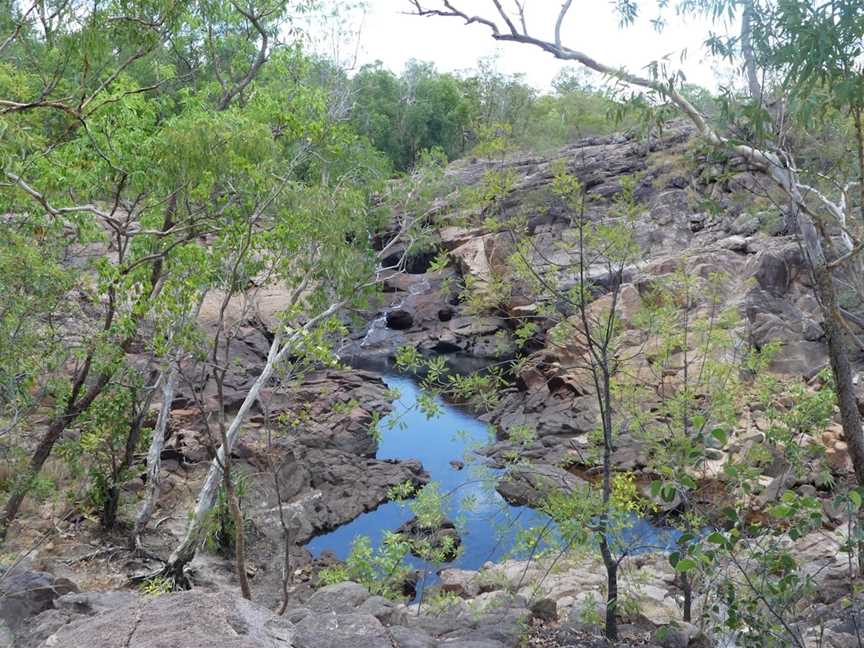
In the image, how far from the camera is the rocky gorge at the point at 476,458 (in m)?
5.02

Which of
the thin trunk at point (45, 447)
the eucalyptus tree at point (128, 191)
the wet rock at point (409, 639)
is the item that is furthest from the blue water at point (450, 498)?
the thin trunk at point (45, 447)

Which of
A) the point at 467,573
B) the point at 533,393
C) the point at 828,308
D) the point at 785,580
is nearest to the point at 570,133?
the point at 533,393

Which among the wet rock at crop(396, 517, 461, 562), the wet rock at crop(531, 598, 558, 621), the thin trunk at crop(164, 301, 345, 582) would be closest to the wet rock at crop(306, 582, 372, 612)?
the wet rock at crop(531, 598, 558, 621)

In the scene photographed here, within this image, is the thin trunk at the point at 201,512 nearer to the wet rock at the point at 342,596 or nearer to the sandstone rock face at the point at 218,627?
the wet rock at the point at 342,596

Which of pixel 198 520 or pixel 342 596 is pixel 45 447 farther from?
pixel 342 596

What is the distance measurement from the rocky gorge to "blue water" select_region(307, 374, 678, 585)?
1.03ft

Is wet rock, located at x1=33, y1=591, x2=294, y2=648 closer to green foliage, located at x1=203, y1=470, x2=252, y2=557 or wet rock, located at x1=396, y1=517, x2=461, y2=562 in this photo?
green foliage, located at x1=203, y1=470, x2=252, y2=557

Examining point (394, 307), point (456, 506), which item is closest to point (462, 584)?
point (456, 506)

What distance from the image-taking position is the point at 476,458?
44.4 feet

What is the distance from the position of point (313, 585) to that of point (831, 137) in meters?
9.69

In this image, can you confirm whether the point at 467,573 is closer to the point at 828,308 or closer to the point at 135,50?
the point at 828,308

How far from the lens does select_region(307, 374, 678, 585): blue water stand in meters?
8.61

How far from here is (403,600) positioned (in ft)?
32.5

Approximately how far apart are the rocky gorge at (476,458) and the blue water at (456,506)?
1.03 ft
